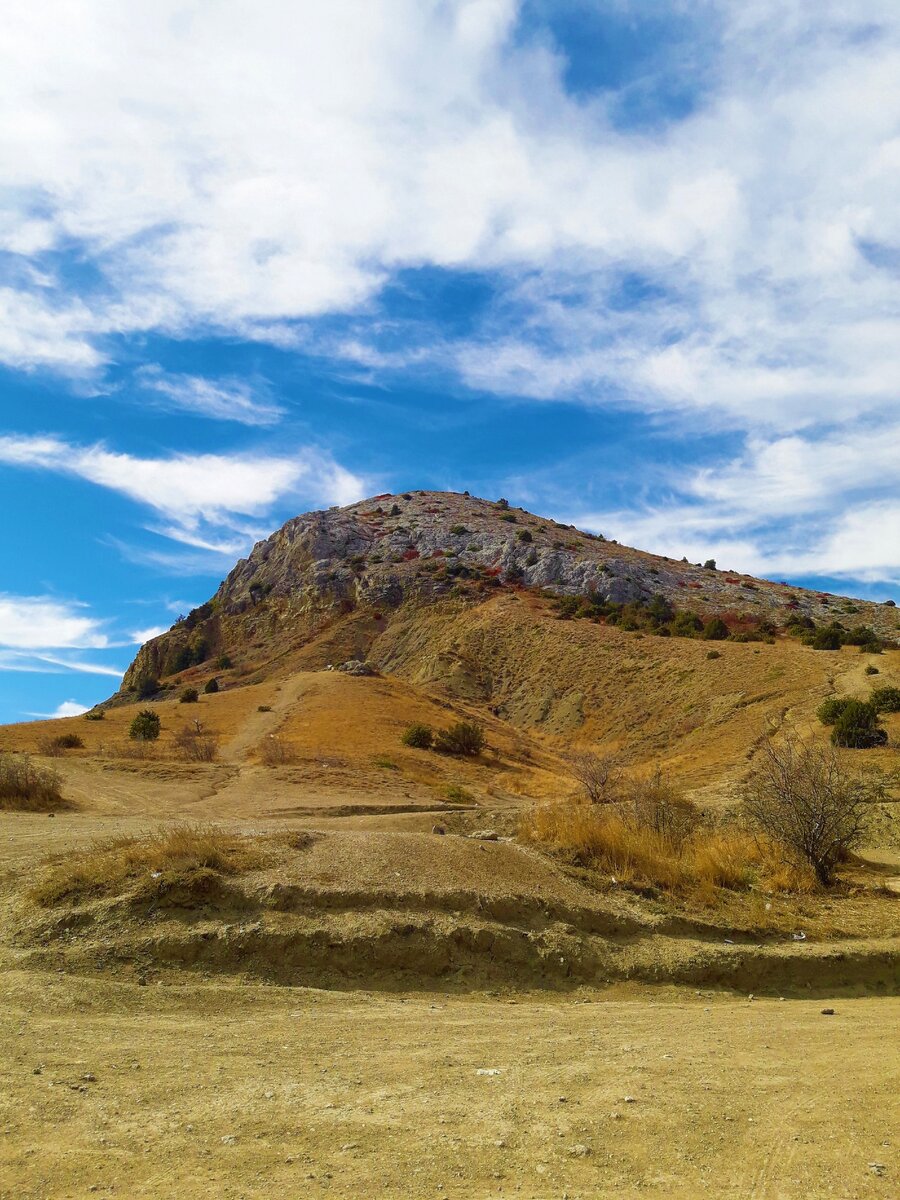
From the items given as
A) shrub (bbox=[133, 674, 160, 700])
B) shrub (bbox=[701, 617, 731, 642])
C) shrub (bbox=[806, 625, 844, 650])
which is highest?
shrub (bbox=[701, 617, 731, 642])

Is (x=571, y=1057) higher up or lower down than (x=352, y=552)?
lower down

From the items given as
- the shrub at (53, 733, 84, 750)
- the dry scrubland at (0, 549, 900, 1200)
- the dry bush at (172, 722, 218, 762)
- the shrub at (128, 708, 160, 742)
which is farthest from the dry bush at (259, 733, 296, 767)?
the dry scrubland at (0, 549, 900, 1200)

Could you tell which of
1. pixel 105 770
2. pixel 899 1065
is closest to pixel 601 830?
pixel 899 1065

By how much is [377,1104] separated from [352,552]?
73285 millimetres

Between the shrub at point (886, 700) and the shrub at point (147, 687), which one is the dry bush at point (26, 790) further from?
the shrub at point (147, 687)

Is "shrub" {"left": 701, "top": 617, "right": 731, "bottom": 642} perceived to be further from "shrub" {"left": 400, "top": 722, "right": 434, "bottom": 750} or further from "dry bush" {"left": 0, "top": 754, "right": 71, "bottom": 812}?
"dry bush" {"left": 0, "top": 754, "right": 71, "bottom": 812}

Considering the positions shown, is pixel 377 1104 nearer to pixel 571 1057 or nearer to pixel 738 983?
pixel 571 1057

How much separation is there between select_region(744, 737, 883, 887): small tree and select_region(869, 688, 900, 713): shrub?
14.2 meters

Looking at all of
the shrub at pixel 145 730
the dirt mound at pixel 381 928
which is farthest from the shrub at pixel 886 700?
the shrub at pixel 145 730

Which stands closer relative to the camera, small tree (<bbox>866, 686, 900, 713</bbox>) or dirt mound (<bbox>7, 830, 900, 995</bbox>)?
dirt mound (<bbox>7, 830, 900, 995</bbox>)

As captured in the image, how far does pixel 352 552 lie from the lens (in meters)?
77.2

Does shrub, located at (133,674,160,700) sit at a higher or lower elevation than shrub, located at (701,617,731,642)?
lower

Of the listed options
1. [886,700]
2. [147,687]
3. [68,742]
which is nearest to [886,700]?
[886,700]

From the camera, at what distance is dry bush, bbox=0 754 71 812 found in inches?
716
